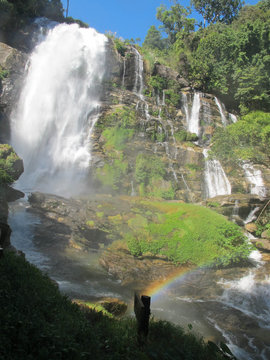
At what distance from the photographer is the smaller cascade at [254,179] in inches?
834

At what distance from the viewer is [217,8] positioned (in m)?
46.2

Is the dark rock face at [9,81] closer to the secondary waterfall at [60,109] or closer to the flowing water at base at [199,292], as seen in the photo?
the secondary waterfall at [60,109]

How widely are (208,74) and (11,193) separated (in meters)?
27.4

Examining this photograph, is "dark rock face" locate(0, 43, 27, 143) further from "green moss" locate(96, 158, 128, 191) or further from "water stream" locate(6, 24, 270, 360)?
"green moss" locate(96, 158, 128, 191)

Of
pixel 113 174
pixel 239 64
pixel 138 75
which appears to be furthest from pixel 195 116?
pixel 113 174

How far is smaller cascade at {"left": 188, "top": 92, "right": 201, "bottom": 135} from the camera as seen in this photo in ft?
93.8

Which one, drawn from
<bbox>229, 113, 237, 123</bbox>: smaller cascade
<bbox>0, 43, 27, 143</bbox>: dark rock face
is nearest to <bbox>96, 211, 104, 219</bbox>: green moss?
<bbox>0, 43, 27, 143</bbox>: dark rock face

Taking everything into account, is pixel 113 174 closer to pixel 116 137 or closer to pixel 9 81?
pixel 116 137

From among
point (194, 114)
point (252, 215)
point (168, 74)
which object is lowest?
point (252, 215)

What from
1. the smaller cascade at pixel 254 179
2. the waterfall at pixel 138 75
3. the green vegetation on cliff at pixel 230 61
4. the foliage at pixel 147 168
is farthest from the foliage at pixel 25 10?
the smaller cascade at pixel 254 179

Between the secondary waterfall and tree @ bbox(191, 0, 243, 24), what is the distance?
23.3 metres

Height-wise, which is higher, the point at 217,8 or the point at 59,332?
the point at 217,8

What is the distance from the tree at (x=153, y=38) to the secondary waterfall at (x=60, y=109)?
20335 mm

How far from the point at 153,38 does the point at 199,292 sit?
49.6 m
